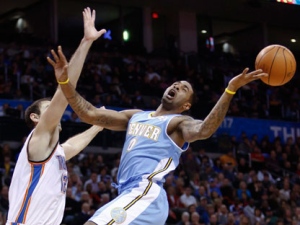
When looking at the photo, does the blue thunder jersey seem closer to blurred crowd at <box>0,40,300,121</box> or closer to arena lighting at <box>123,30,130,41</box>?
blurred crowd at <box>0,40,300,121</box>

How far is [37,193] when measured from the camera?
5.03 meters

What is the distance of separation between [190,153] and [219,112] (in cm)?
1073

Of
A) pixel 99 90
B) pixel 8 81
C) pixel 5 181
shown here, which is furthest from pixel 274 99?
pixel 5 181

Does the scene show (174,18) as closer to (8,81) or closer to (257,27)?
(257,27)

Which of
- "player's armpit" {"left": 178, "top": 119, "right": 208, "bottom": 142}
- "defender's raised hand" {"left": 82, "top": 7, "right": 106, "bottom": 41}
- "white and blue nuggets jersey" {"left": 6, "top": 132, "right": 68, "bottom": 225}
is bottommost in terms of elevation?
"white and blue nuggets jersey" {"left": 6, "top": 132, "right": 68, "bottom": 225}

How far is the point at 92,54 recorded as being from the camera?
20.3 m

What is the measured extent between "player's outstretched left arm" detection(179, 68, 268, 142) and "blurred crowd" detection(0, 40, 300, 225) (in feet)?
19.1

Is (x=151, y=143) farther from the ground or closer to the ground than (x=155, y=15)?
closer to the ground

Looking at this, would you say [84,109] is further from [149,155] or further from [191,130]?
[191,130]

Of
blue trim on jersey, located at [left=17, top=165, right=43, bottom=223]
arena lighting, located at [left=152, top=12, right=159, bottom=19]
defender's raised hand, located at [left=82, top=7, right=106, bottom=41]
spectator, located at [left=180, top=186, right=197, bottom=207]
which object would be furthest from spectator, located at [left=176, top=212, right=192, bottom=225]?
arena lighting, located at [left=152, top=12, right=159, bottom=19]

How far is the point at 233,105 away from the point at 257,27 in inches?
296

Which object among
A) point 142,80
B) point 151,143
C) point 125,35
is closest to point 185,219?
point 142,80

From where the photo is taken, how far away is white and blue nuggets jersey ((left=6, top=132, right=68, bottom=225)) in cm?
500

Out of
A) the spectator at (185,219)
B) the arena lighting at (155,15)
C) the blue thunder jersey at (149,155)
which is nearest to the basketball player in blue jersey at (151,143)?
the blue thunder jersey at (149,155)
